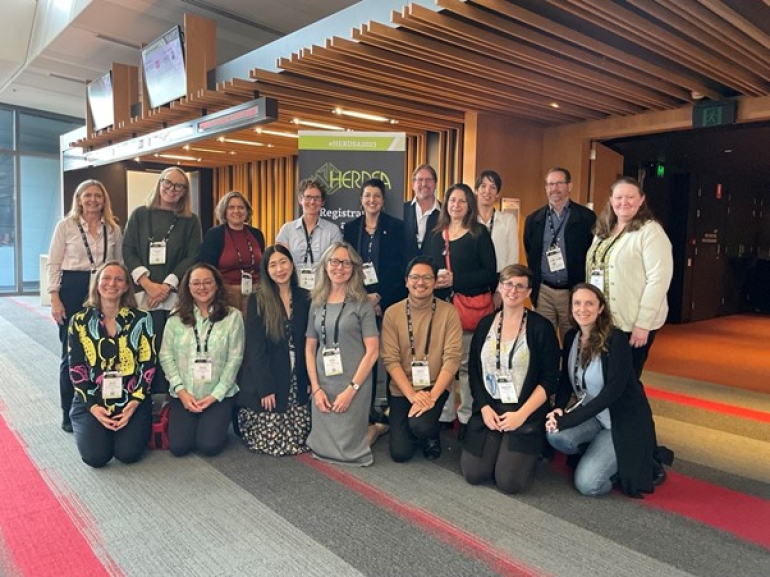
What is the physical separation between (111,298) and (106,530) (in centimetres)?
125

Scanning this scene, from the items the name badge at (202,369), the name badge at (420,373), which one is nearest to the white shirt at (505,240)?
the name badge at (420,373)

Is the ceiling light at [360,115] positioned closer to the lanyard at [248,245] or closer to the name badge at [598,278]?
the lanyard at [248,245]

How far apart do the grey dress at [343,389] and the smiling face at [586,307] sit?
1.10 metres

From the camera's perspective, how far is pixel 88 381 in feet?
9.88

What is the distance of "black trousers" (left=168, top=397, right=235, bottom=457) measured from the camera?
313 cm

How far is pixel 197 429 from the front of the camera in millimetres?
3174

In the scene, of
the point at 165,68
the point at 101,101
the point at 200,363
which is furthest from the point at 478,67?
the point at 101,101

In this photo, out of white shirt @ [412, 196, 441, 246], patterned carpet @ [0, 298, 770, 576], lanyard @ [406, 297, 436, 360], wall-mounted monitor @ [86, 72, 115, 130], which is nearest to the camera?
patterned carpet @ [0, 298, 770, 576]

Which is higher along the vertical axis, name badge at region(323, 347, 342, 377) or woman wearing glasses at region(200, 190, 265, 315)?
woman wearing glasses at region(200, 190, 265, 315)

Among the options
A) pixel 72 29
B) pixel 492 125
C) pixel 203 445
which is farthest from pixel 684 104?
pixel 72 29

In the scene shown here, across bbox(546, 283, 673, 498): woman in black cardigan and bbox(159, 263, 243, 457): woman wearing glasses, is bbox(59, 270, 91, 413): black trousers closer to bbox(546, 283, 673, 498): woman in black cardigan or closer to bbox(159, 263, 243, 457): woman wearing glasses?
bbox(159, 263, 243, 457): woman wearing glasses

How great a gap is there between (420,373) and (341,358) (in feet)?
1.48

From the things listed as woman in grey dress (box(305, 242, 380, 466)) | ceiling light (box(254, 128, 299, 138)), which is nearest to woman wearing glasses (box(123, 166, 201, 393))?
woman in grey dress (box(305, 242, 380, 466))

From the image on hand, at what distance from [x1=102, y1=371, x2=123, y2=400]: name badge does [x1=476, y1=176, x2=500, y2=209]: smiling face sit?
7.84 feet
